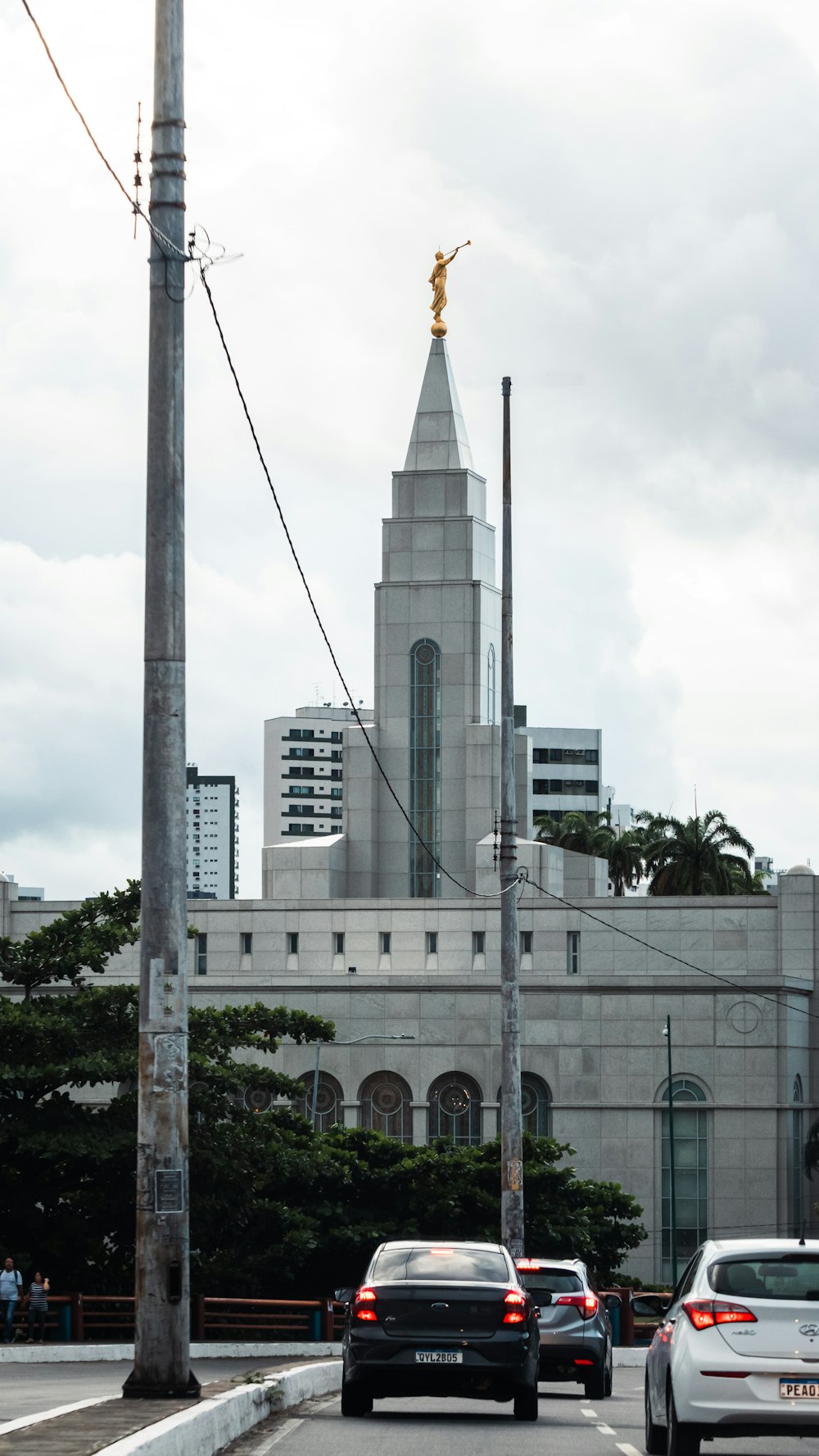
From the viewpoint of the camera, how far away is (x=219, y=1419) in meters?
13.8

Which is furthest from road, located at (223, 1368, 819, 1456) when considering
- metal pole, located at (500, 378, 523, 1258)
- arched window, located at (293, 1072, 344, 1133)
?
arched window, located at (293, 1072, 344, 1133)

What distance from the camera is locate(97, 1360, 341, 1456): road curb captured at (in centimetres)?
1138

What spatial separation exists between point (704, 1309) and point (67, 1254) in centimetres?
2426

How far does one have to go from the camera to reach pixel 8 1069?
3394 centimetres

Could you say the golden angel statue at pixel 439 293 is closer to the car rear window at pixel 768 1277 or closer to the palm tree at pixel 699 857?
the palm tree at pixel 699 857

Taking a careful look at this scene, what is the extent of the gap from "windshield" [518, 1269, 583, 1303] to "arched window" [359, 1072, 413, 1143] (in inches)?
1756

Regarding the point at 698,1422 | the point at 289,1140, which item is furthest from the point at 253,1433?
the point at 289,1140

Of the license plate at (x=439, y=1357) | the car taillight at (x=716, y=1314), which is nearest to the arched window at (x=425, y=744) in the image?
the license plate at (x=439, y=1357)

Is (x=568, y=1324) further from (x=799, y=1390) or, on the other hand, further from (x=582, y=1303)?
(x=799, y=1390)

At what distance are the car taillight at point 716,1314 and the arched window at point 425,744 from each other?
2365 inches

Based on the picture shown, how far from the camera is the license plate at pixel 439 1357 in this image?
16359 mm

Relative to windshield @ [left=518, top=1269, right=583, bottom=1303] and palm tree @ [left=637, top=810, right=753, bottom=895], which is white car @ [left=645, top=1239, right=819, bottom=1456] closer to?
windshield @ [left=518, top=1269, right=583, bottom=1303]

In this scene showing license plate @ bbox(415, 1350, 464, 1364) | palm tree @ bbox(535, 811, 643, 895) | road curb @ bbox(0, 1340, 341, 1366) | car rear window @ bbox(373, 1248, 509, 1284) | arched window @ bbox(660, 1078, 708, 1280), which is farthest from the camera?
palm tree @ bbox(535, 811, 643, 895)

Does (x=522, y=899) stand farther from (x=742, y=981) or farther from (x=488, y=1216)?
(x=488, y=1216)
